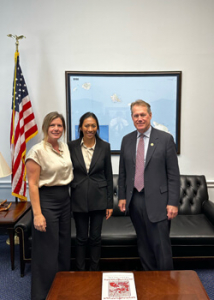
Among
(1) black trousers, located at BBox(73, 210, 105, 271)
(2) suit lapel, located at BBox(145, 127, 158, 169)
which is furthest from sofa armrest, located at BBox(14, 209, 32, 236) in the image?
(2) suit lapel, located at BBox(145, 127, 158, 169)

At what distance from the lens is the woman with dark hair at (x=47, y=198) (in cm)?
156

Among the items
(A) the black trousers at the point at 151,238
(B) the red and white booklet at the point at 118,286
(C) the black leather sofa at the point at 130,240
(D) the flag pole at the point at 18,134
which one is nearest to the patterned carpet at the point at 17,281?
(C) the black leather sofa at the point at 130,240

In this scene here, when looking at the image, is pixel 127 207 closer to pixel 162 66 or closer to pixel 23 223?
pixel 23 223

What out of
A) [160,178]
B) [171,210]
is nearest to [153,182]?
[160,178]

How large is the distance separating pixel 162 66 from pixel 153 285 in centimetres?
229

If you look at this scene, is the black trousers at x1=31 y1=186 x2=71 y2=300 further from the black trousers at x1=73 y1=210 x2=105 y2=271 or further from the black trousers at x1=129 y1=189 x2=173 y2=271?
the black trousers at x1=129 y1=189 x2=173 y2=271

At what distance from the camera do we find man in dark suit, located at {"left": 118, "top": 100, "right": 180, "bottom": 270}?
1.64m

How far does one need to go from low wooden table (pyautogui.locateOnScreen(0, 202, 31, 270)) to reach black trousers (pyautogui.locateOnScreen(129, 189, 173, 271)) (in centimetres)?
111

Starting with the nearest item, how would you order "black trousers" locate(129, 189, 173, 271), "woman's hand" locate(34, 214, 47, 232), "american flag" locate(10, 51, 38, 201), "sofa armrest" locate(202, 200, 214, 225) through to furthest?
"woman's hand" locate(34, 214, 47, 232)
"black trousers" locate(129, 189, 173, 271)
"sofa armrest" locate(202, 200, 214, 225)
"american flag" locate(10, 51, 38, 201)

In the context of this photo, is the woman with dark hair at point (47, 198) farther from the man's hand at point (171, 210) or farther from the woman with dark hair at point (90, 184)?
the man's hand at point (171, 210)

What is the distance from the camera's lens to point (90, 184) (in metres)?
1.72

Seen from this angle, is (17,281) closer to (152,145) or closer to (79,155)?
(79,155)

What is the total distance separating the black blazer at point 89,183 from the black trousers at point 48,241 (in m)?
0.09

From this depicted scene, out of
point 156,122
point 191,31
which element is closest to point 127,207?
point 156,122
